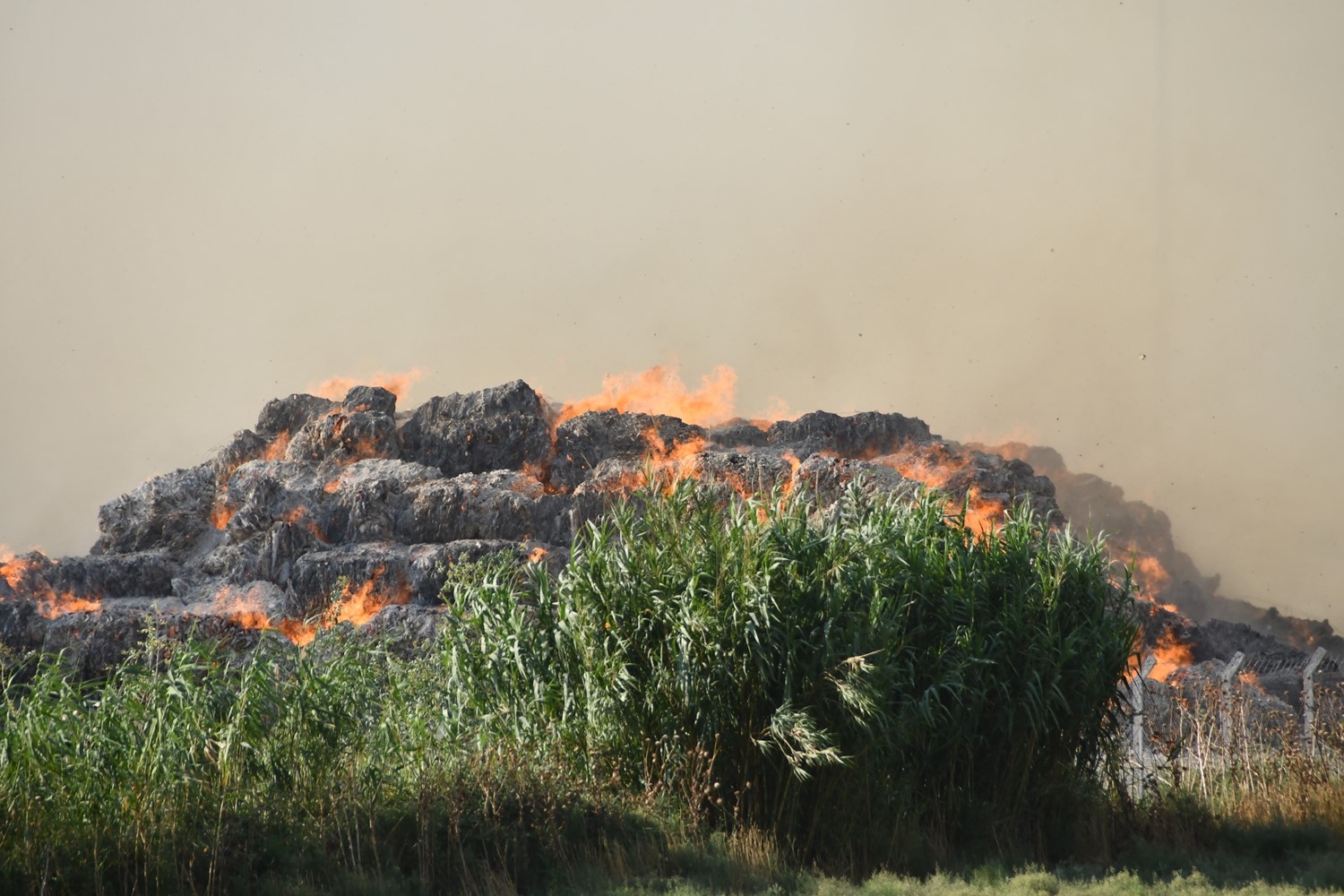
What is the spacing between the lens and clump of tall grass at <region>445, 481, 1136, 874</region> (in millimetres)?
9281

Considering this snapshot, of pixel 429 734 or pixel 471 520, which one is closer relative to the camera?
pixel 429 734

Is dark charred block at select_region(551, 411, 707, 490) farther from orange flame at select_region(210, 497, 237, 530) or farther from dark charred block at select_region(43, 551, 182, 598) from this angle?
dark charred block at select_region(43, 551, 182, 598)

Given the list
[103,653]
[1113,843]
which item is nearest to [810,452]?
[103,653]

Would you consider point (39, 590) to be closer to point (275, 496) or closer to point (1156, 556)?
point (275, 496)

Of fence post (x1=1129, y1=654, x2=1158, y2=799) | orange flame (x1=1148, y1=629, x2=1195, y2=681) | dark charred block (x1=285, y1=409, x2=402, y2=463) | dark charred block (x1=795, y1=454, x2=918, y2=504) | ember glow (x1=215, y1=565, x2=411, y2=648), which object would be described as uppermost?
dark charred block (x1=285, y1=409, x2=402, y2=463)

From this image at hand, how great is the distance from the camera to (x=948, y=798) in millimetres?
10344

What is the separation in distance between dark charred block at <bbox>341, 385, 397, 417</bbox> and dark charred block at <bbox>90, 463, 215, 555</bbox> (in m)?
7.06

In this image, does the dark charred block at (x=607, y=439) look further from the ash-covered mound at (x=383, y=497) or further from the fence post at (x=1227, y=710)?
the fence post at (x=1227, y=710)

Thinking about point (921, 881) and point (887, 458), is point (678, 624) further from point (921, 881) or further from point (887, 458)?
point (887, 458)

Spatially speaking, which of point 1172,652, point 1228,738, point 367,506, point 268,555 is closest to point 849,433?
point 1172,652

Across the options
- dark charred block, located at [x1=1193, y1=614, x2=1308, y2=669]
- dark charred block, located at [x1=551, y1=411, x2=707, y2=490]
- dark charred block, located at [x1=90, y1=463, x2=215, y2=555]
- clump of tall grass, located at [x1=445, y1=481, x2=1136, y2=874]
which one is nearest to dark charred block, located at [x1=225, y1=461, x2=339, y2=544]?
dark charred block, located at [x1=90, y1=463, x2=215, y2=555]

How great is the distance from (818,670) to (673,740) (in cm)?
133

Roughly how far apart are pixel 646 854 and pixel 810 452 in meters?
40.2

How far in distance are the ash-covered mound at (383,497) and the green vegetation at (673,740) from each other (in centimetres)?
1667
